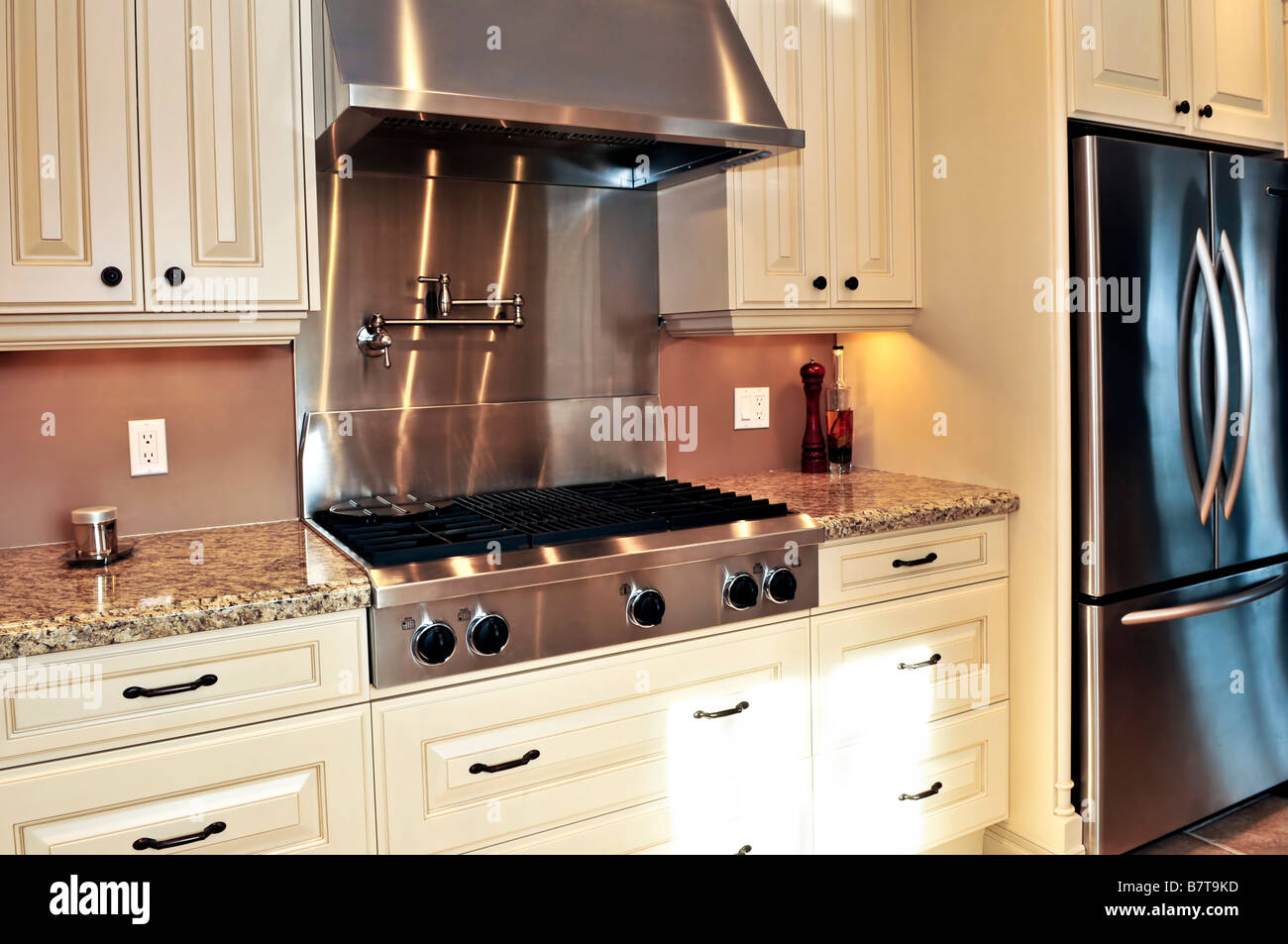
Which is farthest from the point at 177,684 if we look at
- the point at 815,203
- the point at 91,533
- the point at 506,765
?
the point at 815,203

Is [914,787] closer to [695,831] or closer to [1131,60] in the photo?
[695,831]

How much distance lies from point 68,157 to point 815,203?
158 cm

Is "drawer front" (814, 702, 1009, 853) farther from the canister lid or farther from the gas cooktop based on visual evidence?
the canister lid

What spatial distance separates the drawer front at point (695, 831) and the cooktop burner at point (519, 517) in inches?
20.9

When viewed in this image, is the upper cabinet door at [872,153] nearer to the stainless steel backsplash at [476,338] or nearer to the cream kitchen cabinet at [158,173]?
the stainless steel backsplash at [476,338]

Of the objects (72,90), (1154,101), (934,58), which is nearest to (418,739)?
(72,90)

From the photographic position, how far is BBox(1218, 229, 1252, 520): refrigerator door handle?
2557 millimetres

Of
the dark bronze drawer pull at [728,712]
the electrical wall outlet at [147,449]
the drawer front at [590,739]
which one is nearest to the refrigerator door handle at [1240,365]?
the drawer front at [590,739]

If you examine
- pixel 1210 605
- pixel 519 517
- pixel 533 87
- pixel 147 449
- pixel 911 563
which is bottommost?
pixel 1210 605

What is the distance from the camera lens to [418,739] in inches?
71.1

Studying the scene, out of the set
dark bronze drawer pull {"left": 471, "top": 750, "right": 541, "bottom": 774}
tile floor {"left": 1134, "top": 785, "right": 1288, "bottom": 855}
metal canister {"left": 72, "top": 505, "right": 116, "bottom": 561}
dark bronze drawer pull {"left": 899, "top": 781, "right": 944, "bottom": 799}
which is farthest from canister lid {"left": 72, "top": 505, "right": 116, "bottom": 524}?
tile floor {"left": 1134, "top": 785, "right": 1288, "bottom": 855}

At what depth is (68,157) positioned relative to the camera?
5.95ft

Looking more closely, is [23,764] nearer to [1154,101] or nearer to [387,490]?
[387,490]

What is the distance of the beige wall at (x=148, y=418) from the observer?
81.7 inches
